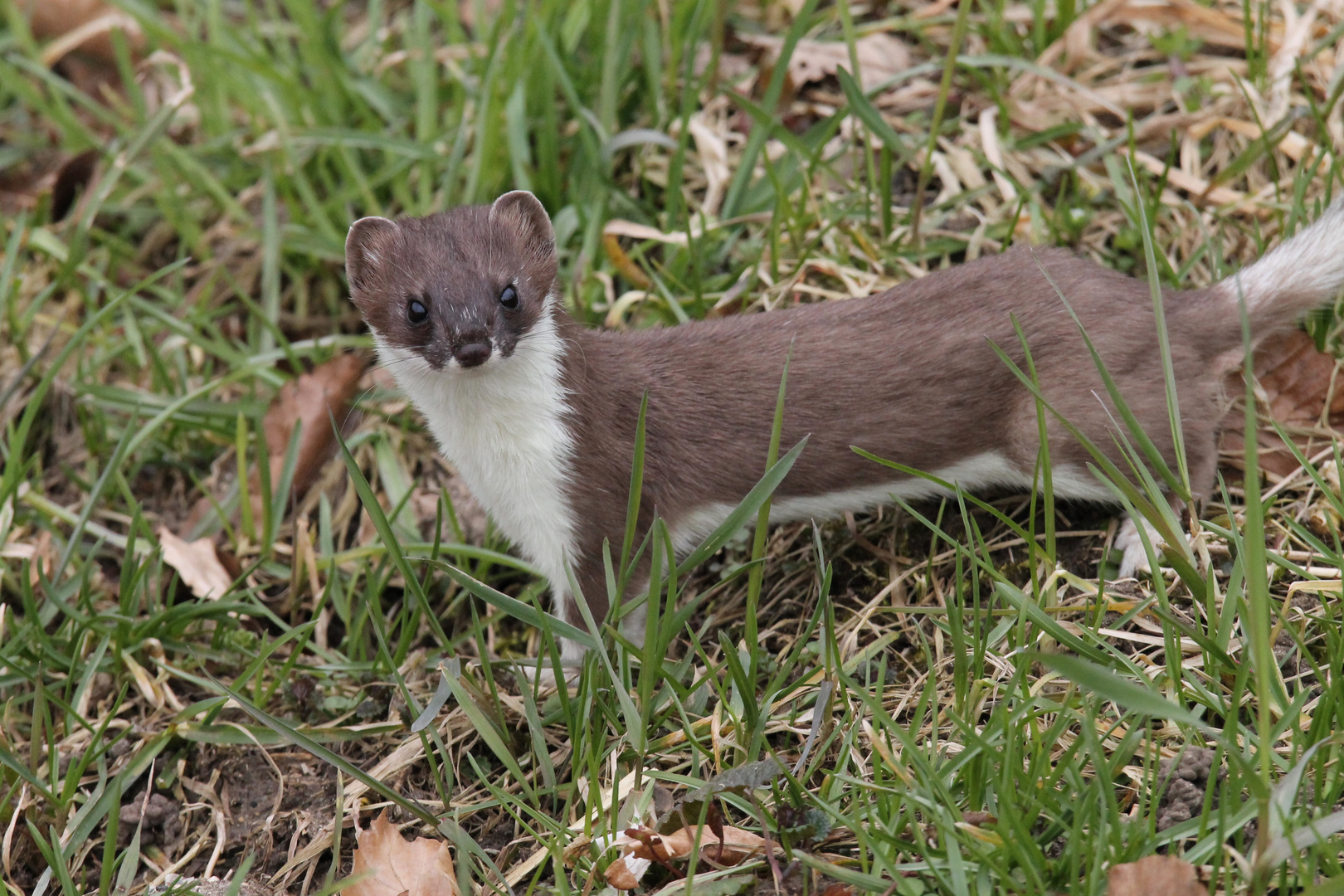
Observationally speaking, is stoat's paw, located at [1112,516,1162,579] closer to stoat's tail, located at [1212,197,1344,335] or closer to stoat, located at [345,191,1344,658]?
stoat, located at [345,191,1344,658]

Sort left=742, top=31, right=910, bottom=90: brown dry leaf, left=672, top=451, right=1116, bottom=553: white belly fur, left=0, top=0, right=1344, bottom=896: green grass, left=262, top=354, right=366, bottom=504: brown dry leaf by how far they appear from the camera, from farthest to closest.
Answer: left=742, top=31, right=910, bottom=90: brown dry leaf → left=262, top=354, right=366, bottom=504: brown dry leaf → left=672, top=451, right=1116, bottom=553: white belly fur → left=0, top=0, right=1344, bottom=896: green grass

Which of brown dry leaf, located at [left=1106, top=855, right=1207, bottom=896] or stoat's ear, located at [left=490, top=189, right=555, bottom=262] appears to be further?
stoat's ear, located at [left=490, top=189, right=555, bottom=262]

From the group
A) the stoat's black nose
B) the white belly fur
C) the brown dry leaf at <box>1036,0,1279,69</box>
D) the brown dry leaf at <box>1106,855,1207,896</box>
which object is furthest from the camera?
the brown dry leaf at <box>1036,0,1279,69</box>

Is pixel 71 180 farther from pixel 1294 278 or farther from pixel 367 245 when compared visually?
pixel 1294 278

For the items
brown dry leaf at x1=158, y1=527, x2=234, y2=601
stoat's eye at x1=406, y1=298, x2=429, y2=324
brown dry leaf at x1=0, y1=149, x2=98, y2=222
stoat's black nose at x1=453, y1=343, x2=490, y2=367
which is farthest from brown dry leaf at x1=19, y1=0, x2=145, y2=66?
stoat's black nose at x1=453, y1=343, x2=490, y2=367

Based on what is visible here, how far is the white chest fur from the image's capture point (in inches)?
162

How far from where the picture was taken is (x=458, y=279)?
12.9ft

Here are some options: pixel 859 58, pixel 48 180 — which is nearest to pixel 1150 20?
pixel 859 58

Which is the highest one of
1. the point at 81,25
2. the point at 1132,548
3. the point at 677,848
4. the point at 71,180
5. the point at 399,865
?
the point at 81,25

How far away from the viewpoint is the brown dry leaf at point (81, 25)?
23.6ft

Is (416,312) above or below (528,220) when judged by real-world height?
below

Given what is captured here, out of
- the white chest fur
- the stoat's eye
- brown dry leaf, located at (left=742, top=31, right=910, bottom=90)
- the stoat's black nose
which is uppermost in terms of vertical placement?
brown dry leaf, located at (left=742, top=31, right=910, bottom=90)

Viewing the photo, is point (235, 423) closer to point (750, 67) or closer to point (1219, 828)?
point (750, 67)

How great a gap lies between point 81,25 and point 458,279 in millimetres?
4664
